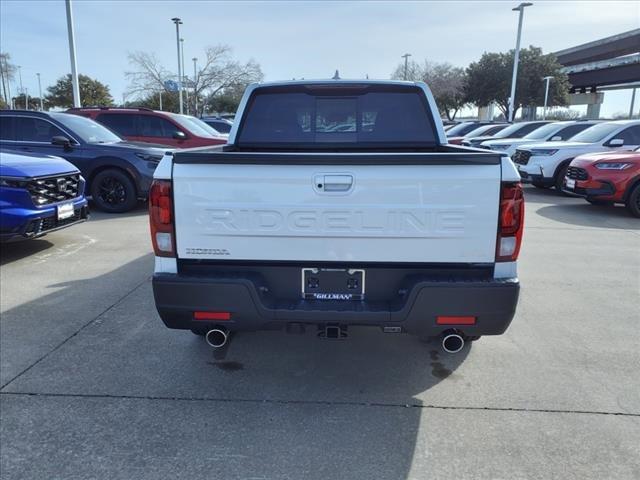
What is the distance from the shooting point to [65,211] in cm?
656

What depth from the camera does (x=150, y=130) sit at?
38.8 ft

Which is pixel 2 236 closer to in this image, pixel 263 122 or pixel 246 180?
pixel 263 122

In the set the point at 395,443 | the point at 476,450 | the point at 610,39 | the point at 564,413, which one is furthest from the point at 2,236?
the point at 610,39

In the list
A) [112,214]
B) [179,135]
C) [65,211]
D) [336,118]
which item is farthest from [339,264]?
[179,135]

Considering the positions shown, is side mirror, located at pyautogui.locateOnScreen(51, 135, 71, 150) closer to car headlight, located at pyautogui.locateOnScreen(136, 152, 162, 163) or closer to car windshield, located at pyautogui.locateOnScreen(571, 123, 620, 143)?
car headlight, located at pyautogui.locateOnScreen(136, 152, 162, 163)

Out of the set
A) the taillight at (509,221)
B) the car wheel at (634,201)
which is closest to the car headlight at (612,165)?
the car wheel at (634,201)

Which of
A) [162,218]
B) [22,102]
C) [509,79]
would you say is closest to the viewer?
[162,218]

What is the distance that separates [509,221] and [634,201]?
8.49 m

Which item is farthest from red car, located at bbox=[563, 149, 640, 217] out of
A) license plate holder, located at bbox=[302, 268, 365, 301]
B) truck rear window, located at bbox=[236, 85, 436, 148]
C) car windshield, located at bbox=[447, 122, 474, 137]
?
car windshield, located at bbox=[447, 122, 474, 137]

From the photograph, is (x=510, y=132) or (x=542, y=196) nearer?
(x=542, y=196)

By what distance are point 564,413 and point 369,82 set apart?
9.50 ft

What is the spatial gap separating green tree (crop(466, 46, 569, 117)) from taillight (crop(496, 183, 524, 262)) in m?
48.4

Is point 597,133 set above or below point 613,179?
above

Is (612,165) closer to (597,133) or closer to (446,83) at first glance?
(597,133)
